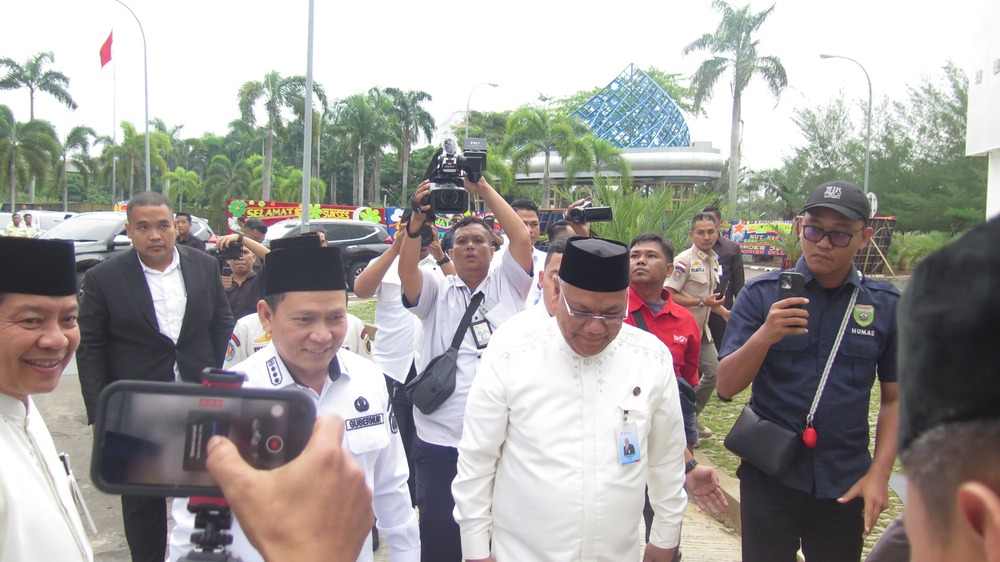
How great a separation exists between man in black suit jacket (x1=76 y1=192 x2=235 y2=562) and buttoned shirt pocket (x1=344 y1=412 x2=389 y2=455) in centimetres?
179

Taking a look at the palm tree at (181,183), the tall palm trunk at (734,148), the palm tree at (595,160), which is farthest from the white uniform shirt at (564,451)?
the palm tree at (181,183)

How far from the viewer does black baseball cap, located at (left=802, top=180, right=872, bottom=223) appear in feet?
8.87

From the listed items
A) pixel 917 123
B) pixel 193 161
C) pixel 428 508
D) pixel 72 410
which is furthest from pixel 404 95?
pixel 428 508

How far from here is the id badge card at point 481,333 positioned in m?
3.62

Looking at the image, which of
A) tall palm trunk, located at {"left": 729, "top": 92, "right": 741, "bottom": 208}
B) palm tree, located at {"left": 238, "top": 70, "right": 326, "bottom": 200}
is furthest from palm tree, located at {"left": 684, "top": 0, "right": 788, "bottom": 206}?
palm tree, located at {"left": 238, "top": 70, "right": 326, "bottom": 200}

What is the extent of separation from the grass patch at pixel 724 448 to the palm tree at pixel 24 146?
42.0m

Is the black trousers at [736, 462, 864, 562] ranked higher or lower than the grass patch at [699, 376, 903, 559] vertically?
higher

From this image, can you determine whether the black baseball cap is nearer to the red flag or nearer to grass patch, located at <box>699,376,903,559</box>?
grass patch, located at <box>699,376,903,559</box>

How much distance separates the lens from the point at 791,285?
9.01ft

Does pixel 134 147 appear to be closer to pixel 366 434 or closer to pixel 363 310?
pixel 363 310

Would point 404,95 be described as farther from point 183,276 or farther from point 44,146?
point 183,276

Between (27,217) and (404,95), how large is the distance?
29753 millimetres

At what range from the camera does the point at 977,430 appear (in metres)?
0.75

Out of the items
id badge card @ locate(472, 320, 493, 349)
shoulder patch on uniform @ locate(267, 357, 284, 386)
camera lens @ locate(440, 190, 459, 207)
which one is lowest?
id badge card @ locate(472, 320, 493, 349)
